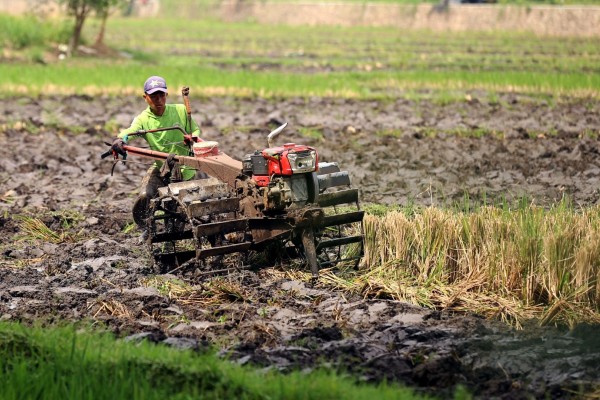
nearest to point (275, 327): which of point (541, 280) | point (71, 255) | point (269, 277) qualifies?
point (269, 277)

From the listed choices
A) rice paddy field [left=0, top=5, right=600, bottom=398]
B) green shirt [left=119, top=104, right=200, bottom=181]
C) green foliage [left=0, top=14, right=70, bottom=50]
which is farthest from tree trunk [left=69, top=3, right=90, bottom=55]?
green shirt [left=119, top=104, right=200, bottom=181]

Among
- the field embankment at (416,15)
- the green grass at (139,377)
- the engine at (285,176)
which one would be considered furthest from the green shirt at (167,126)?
the field embankment at (416,15)

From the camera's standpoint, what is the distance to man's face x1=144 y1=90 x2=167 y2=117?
29.2 feet

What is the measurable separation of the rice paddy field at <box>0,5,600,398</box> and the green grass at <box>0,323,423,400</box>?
0.03 m

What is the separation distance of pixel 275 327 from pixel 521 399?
1822mm

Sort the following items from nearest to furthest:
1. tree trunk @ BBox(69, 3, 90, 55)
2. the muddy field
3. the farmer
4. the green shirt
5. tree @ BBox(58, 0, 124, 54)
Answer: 1. the muddy field
2. the farmer
3. the green shirt
4. tree @ BBox(58, 0, 124, 54)
5. tree trunk @ BBox(69, 3, 90, 55)

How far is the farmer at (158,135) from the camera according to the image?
886cm

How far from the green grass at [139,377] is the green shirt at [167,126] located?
315cm

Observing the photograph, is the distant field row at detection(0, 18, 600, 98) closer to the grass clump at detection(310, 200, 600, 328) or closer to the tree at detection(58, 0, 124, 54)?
the tree at detection(58, 0, 124, 54)

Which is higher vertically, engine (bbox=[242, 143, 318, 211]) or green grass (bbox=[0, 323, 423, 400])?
engine (bbox=[242, 143, 318, 211])

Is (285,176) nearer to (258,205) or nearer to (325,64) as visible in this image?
(258,205)

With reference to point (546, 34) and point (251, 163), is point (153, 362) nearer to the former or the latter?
point (251, 163)

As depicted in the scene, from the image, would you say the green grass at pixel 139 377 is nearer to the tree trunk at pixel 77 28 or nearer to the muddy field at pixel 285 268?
the muddy field at pixel 285 268

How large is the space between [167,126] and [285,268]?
5.18ft
